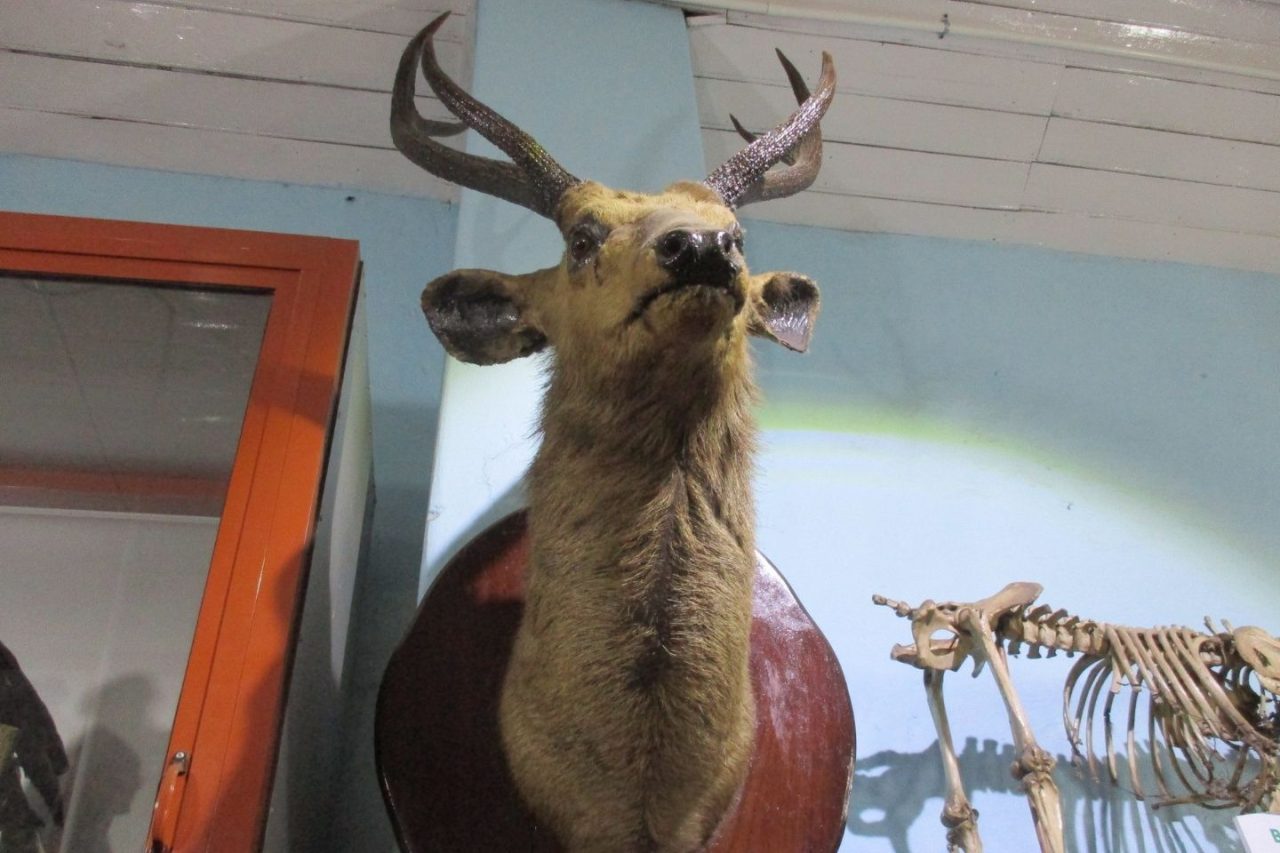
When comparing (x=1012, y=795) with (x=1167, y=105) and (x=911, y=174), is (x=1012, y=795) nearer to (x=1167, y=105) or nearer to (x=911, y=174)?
(x=911, y=174)

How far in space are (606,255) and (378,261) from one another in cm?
128

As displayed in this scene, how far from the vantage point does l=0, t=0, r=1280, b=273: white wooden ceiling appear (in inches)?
79.6

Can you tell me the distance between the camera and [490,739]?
111 centimetres

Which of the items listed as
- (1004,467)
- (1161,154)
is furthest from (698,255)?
(1161,154)

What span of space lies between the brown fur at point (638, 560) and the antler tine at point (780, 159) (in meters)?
0.15

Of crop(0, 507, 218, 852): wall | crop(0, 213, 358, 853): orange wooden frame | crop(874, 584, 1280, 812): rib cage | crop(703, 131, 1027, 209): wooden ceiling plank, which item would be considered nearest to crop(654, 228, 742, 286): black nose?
crop(0, 213, 358, 853): orange wooden frame

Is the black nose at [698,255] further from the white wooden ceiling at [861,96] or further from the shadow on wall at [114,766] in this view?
the white wooden ceiling at [861,96]

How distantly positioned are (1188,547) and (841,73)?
129cm

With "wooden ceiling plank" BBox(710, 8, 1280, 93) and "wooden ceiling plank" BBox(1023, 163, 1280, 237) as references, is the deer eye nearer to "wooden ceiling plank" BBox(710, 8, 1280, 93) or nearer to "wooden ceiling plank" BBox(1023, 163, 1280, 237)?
"wooden ceiling plank" BBox(710, 8, 1280, 93)

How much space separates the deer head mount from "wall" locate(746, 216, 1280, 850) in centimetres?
69

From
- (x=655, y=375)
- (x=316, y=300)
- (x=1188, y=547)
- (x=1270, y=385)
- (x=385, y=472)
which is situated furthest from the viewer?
(x=1270, y=385)

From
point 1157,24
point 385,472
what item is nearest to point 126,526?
point 385,472

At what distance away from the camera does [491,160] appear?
127cm

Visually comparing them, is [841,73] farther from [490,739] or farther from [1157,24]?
[490,739]
